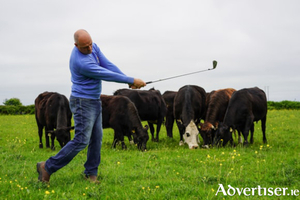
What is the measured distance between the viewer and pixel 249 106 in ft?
37.4

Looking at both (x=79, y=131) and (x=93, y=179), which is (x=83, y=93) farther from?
(x=93, y=179)

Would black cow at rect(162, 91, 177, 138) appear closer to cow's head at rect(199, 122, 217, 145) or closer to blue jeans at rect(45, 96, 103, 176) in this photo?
cow's head at rect(199, 122, 217, 145)

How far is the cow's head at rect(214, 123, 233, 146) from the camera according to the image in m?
10.6

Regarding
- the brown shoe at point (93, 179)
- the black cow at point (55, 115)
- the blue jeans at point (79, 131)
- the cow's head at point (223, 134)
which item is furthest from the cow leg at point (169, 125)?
the blue jeans at point (79, 131)

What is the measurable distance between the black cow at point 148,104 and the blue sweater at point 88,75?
8.53m

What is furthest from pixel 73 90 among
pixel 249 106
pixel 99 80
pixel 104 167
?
pixel 249 106

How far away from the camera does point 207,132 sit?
11.0 meters

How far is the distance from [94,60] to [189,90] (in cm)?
793

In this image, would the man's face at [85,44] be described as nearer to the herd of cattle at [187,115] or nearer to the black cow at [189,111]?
the herd of cattle at [187,115]

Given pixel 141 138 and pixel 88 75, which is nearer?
pixel 88 75

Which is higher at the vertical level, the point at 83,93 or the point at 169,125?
the point at 83,93

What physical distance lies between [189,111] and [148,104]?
3025mm

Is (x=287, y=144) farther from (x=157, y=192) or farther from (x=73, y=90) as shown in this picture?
(x=73, y=90)

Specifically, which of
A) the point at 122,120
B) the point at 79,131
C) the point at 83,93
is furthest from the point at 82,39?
the point at 122,120
